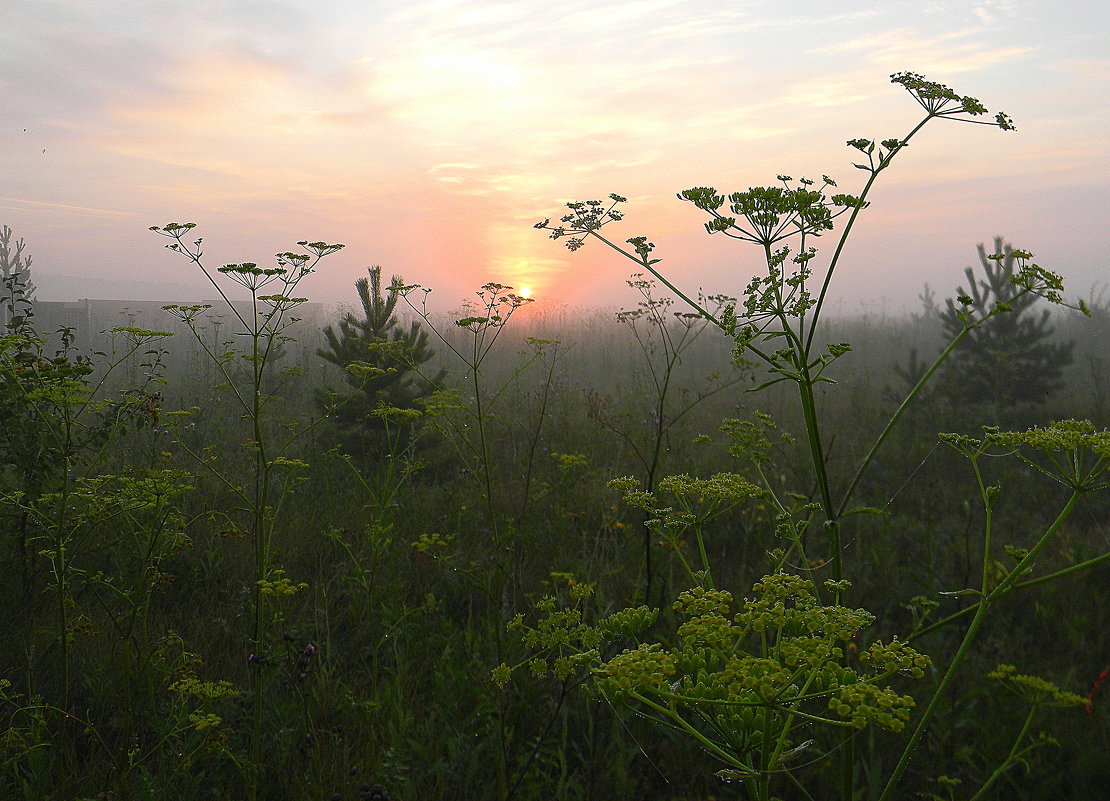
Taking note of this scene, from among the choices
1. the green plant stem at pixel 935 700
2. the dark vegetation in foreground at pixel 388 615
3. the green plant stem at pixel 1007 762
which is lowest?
the dark vegetation in foreground at pixel 388 615

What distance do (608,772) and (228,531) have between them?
2.52 m

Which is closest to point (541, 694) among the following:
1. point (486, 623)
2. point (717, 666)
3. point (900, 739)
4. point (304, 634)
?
point (486, 623)

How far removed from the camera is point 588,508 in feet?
20.3

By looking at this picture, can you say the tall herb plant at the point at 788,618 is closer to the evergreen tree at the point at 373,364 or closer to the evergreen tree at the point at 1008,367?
the evergreen tree at the point at 373,364

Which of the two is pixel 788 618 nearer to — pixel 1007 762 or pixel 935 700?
pixel 935 700

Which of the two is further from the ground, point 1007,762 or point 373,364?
point 373,364

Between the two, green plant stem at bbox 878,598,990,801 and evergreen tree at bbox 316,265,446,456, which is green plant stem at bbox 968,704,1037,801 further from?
evergreen tree at bbox 316,265,446,456

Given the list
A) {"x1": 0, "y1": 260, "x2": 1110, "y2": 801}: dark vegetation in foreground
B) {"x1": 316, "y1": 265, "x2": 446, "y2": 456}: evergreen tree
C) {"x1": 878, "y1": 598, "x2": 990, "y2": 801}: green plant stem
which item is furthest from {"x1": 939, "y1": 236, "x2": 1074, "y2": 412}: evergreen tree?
{"x1": 878, "y1": 598, "x2": 990, "y2": 801}: green plant stem

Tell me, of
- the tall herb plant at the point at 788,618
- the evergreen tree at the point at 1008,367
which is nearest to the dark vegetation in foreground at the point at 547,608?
the tall herb plant at the point at 788,618

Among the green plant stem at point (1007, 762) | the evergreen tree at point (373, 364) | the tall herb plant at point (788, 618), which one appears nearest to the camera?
the tall herb plant at point (788, 618)

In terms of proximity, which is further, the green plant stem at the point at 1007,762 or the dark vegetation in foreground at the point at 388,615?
the dark vegetation in foreground at the point at 388,615

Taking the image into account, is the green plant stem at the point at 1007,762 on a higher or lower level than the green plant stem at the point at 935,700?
lower

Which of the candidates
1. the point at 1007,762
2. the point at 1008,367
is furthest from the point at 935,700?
the point at 1008,367

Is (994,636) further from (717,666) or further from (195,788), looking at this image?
(195,788)
